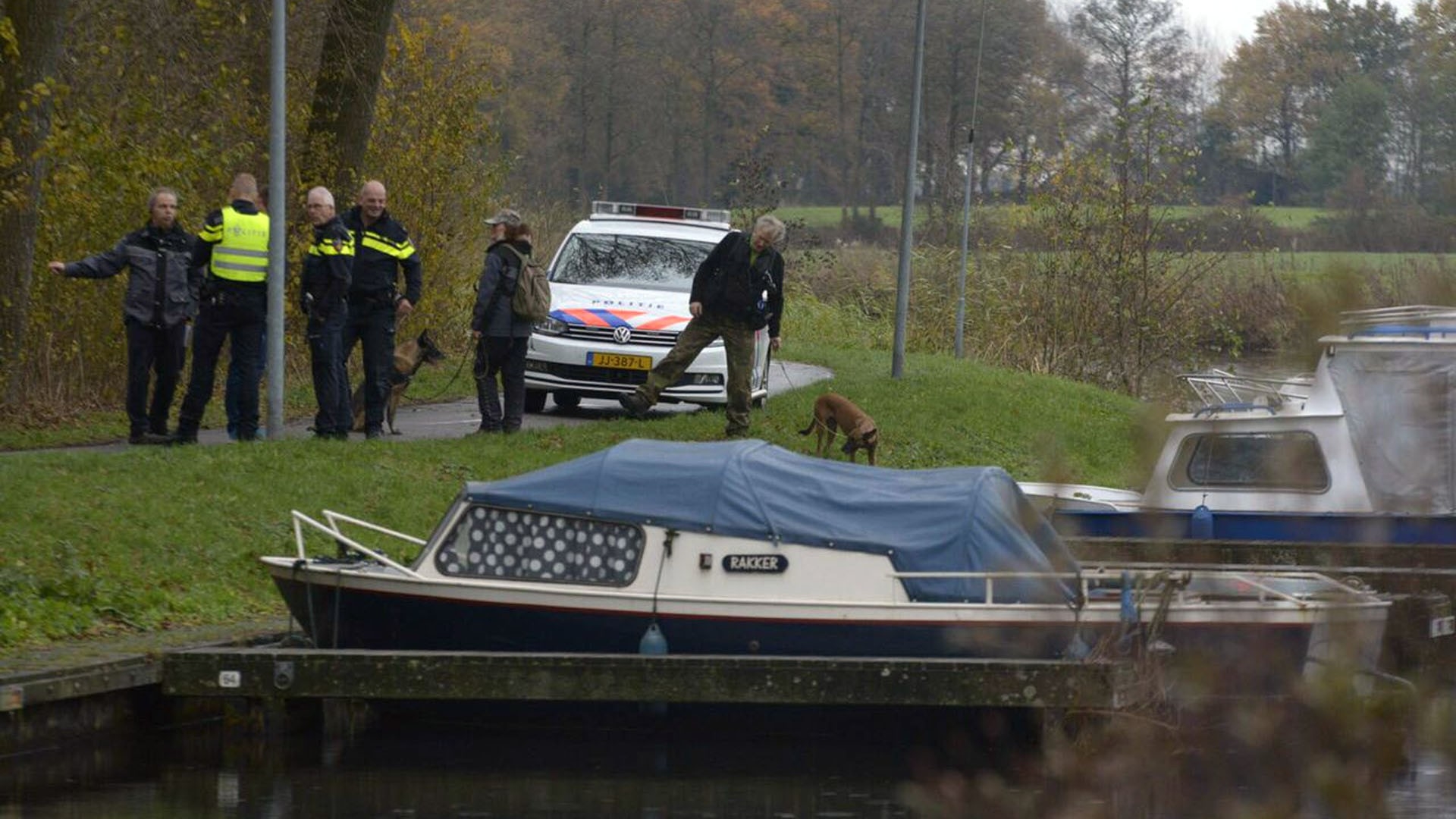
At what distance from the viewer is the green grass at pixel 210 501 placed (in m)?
11.2

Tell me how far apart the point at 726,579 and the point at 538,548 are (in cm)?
110

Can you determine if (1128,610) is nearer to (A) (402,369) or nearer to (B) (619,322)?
(A) (402,369)

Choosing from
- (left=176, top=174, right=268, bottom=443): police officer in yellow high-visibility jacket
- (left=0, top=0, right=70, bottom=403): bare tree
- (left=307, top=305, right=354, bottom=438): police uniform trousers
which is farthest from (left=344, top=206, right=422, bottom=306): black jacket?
(left=0, top=0, right=70, bottom=403): bare tree

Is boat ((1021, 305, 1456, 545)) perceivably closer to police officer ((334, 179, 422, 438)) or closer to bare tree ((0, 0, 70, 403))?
police officer ((334, 179, 422, 438))

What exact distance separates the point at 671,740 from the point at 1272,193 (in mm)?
47092

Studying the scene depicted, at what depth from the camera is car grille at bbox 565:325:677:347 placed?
65.6ft

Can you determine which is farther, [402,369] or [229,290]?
[402,369]

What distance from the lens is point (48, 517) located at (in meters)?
12.0

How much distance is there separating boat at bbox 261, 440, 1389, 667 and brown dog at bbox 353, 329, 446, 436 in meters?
7.14

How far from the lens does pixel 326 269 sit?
603 inches

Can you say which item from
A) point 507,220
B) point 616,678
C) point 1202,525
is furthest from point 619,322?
point 616,678

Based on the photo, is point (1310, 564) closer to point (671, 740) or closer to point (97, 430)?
point (671, 740)

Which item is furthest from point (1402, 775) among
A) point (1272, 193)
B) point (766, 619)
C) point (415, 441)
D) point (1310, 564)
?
point (1272, 193)

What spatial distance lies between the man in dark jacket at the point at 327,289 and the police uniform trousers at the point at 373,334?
0.12 metres
